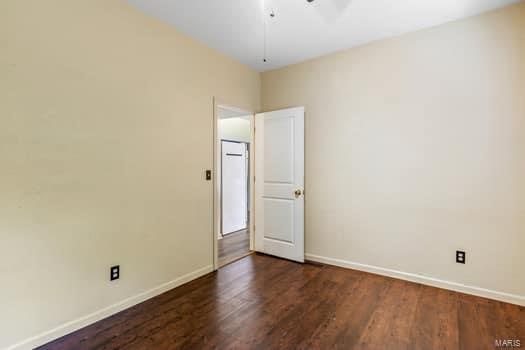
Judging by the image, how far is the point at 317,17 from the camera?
2.48 meters

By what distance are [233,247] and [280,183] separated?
52.2 inches

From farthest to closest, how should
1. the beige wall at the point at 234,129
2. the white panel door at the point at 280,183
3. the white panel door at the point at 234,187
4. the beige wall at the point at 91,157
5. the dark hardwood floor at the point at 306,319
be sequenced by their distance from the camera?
the beige wall at the point at 234,129, the white panel door at the point at 234,187, the white panel door at the point at 280,183, the dark hardwood floor at the point at 306,319, the beige wall at the point at 91,157

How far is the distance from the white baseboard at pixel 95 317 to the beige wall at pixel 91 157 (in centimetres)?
4

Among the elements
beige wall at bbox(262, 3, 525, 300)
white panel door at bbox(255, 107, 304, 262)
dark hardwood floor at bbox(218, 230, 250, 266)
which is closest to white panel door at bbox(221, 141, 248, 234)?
dark hardwood floor at bbox(218, 230, 250, 266)

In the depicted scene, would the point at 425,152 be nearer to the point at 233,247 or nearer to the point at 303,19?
the point at 303,19

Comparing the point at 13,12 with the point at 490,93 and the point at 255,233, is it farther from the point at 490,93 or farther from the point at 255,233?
the point at 490,93

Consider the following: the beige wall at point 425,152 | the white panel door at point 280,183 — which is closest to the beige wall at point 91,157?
the white panel door at point 280,183

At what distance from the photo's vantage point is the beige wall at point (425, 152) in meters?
2.35

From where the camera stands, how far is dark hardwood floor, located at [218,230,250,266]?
3.60 m

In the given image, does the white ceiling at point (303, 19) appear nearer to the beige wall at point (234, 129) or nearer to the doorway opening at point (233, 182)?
the doorway opening at point (233, 182)

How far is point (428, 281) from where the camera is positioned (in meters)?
2.71

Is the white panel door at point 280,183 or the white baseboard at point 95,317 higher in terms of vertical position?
the white panel door at point 280,183

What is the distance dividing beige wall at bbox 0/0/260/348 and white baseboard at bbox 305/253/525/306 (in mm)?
Answer: 1701

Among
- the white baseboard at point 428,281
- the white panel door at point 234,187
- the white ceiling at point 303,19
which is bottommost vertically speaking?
the white baseboard at point 428,281
